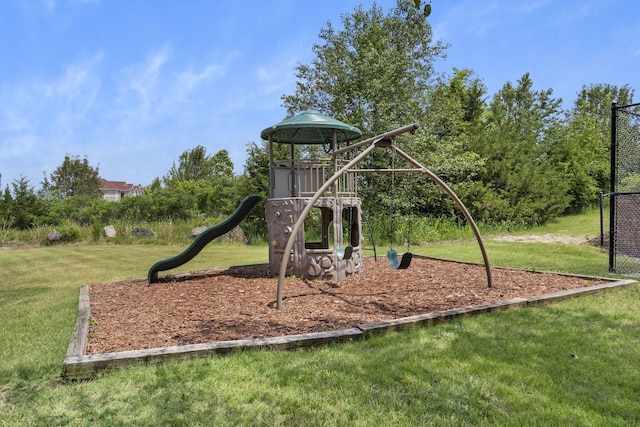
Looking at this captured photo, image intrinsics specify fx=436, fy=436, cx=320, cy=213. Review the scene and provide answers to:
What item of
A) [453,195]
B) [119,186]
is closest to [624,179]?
[453,195]

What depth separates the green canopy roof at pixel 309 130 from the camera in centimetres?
820

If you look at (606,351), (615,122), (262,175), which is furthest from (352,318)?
(262,175)

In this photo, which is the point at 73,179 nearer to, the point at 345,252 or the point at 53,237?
the point at 53,237

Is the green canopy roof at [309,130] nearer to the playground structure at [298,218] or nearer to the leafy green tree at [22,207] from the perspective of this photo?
the playground structure at [298,218]

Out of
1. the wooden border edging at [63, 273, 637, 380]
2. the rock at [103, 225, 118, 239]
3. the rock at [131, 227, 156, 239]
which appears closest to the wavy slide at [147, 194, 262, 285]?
→ the wooden border edging at [63, 273, 637, 380]

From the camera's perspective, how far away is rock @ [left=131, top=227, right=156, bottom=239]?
58.8 feet

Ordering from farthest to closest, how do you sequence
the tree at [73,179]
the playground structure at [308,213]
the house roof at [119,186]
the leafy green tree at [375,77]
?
the house roof at [119,186]
the tree at [73,179]
the leafy green tree at [375,77]
the playground structure at [308,213]

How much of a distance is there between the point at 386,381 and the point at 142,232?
661 inches

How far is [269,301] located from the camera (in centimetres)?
609

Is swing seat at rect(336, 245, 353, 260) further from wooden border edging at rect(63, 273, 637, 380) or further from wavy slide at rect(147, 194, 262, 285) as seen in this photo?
wavy slide at rect(147, 194, 262, 285)

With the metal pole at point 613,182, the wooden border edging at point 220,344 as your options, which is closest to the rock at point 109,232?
the wooden border edging at point 220,344

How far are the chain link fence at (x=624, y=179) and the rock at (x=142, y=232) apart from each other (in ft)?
51.6

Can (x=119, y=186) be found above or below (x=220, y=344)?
above

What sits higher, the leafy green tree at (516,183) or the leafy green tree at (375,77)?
the leafy green tree at (375,77)
